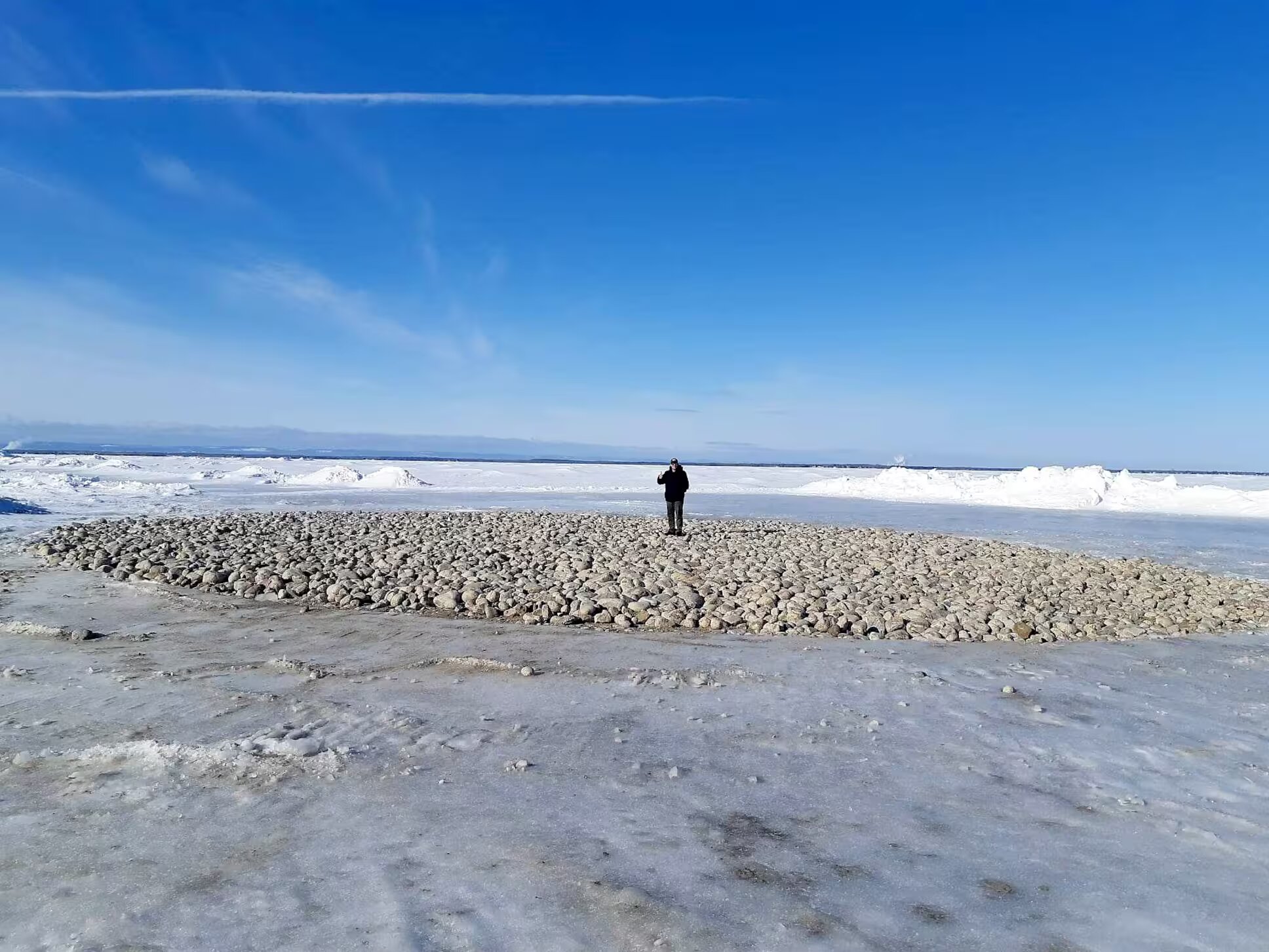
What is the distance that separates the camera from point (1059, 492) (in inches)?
1348

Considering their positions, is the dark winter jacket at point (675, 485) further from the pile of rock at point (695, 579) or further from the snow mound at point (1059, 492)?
the snow mound at point (1059, 492)

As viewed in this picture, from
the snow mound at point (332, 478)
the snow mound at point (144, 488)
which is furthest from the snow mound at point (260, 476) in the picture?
the snow mound at point (144, 488)

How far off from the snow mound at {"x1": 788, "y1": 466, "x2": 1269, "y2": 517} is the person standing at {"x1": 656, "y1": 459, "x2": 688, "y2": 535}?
20.0m

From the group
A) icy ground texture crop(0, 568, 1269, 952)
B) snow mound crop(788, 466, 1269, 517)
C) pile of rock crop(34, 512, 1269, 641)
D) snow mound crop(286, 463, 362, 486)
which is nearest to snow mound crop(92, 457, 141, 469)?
snow mound crop(286, 463, 362, 486)

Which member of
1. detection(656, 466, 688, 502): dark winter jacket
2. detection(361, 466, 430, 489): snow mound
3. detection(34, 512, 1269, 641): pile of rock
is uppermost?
detection(656, 466, 688, 502): dark winter jacket

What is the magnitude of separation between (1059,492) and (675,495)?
86.4 feet

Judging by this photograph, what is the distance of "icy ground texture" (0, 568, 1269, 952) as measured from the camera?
3080mm

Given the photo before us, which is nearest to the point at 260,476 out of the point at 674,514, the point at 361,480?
the point at 361,480

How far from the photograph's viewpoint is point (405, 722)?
5.41 metres

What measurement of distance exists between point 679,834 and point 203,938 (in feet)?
6.94

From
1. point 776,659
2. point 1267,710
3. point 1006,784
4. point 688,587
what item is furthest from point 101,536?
point 1267,710

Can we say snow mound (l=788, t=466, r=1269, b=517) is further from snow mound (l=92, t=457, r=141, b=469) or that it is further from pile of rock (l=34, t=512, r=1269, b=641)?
snow mound (l=92, t=457, r=141, b=469)

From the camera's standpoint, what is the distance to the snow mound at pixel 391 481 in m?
35.3

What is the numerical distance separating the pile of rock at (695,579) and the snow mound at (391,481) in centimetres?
1901
